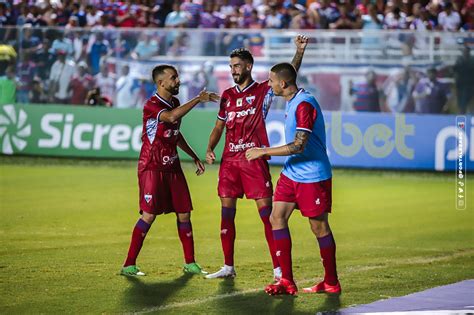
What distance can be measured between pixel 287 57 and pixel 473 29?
425cm

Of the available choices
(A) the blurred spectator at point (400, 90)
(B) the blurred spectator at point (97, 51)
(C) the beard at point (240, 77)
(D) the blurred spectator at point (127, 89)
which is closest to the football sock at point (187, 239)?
(C) the beard at point (240, 77)

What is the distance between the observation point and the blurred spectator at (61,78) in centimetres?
2288

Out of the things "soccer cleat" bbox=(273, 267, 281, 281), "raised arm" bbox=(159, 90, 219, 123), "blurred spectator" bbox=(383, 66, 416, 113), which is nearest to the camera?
"soccer cleat" bbox=(273, 267, 281, 281)

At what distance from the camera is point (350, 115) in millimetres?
20391

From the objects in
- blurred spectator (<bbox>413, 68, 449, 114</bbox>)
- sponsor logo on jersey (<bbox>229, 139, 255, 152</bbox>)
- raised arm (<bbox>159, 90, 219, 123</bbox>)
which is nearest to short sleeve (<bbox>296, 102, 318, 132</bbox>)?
raised arm (<bbox>159, 90, 219, 123</bbox>)

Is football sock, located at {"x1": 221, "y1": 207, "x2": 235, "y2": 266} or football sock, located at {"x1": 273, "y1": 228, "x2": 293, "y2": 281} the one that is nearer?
football sock, located at {"x1": 273, "y1": 228, "x2": 293, "y2": 281}

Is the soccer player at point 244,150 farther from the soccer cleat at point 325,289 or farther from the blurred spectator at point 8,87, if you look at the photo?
the blurred spectator at point 8,87

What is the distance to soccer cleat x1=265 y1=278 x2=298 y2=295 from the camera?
8934 mm

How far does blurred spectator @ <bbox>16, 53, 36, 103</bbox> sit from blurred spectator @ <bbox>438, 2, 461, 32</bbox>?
29.8 ft

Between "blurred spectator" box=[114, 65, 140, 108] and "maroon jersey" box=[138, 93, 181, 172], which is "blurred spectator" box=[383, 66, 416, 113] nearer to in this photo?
"blurred spectator" box=[114, 65, 140, 108]

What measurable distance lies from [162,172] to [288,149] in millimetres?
1919

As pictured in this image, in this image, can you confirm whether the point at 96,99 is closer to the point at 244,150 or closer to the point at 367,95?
the point at 367,95

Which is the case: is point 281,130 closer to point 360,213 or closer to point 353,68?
point 353,68

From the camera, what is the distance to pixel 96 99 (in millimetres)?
22266
